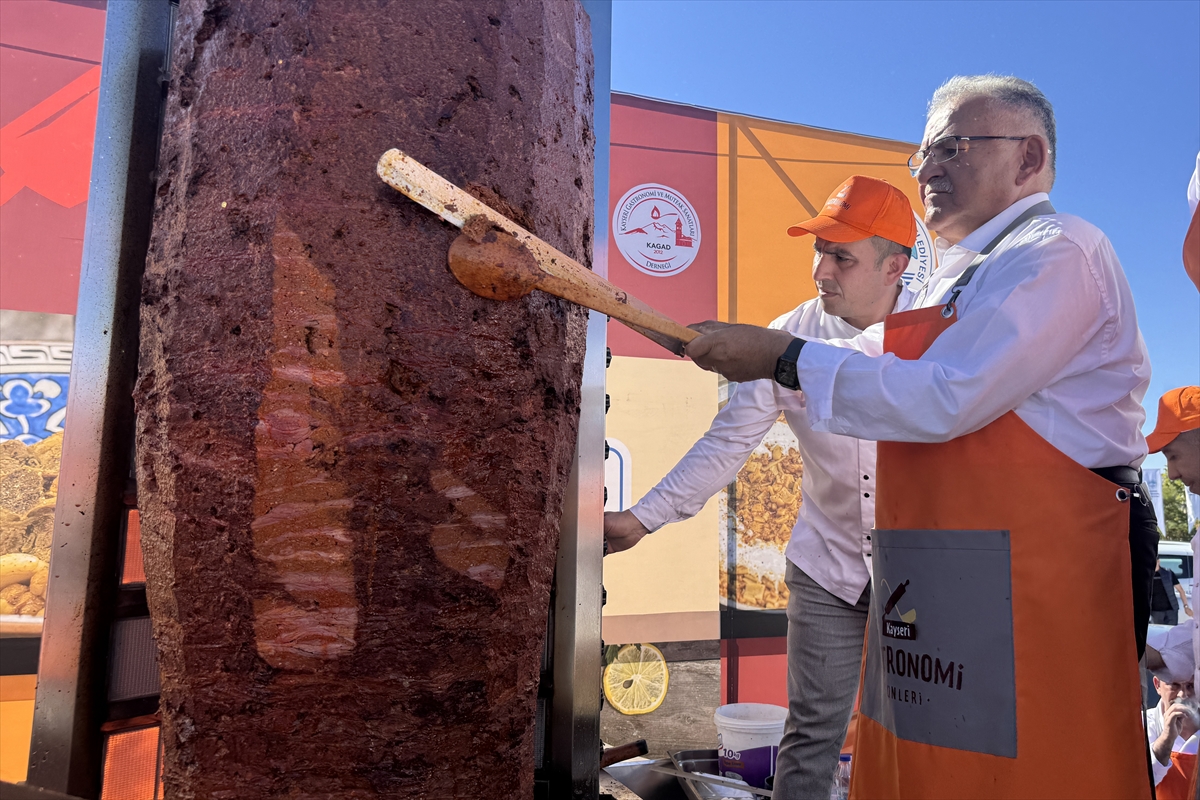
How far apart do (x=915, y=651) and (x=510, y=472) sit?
2.92 feet

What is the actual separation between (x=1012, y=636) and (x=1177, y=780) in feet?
5.34

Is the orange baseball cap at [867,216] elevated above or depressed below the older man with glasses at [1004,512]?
above

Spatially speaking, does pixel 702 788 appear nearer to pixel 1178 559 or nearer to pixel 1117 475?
pixel 1117 475

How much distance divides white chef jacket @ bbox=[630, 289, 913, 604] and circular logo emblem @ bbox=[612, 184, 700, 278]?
1.96 m

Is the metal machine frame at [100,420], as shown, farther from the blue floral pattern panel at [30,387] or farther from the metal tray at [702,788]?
the blue floral pattern panel at [30,387]

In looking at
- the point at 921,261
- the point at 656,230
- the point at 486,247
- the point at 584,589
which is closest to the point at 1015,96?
the point at 486,247

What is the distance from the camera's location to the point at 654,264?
434 cm

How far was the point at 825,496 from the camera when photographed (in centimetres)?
236

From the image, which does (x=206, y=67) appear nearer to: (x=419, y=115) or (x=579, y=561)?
(x=419, y=115)

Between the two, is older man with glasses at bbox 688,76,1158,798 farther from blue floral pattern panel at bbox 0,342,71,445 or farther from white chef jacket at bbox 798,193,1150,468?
blue floral pattern panel at bbox 0,342,71,445

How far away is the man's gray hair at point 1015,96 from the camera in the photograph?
1721 mm

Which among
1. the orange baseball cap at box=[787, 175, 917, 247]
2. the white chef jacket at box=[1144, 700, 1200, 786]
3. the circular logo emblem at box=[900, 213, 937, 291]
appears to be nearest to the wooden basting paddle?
the orange baseball cap at box=[787, 175, 917, 247]

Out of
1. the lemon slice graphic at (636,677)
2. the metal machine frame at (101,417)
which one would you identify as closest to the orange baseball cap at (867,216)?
the metal machine frame at (101,417)

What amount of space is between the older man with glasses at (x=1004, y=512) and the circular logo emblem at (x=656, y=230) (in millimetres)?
2784
